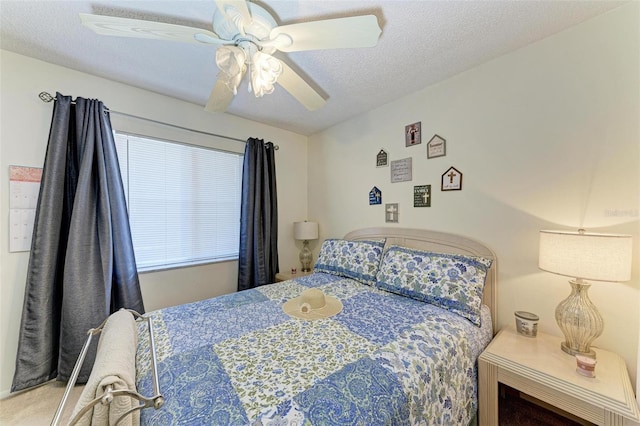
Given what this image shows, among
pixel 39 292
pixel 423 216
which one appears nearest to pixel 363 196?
pixel 423 216

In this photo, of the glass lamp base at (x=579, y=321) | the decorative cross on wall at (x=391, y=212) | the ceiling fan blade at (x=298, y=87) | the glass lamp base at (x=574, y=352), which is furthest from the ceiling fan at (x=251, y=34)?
the glass lamp base at (x=574, y=352)

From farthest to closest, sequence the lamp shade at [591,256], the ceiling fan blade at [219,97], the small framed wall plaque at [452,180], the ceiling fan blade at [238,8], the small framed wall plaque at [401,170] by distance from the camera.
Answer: the small framed wall plaque at [401,170]
the small framed wall plaque at [452,180]
the ceiling fan blade at [219,97]
the lamp shade at [591,256]
the ceiling fan blade at [238,8]

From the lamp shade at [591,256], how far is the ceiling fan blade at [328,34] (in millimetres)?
1420

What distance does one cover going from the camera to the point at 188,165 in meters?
2.52

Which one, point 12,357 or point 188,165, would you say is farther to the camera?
point 188,165

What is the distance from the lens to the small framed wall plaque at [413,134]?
2.23 metres

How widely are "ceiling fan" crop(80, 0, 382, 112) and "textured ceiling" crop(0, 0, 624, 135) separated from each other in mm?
251

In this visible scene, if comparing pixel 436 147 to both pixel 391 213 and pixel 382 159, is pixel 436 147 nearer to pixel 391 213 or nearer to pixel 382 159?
pixel 382 159

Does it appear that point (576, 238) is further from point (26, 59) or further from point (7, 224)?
point (26, 59)

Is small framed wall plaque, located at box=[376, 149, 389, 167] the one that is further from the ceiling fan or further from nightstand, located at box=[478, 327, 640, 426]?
nightstand, located at box=[478, 327, 640, 426]

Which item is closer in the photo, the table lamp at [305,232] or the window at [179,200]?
the window at [179,200]

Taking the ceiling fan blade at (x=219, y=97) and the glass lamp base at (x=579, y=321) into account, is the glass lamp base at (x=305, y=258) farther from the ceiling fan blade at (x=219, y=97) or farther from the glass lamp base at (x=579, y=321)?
the glass lamp base at (x=579, y=321)

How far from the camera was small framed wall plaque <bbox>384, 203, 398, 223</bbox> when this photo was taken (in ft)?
7.97

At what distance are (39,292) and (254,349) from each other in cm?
178
